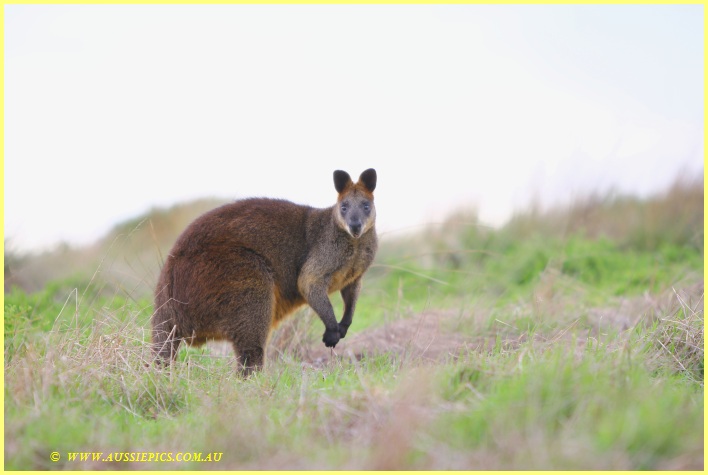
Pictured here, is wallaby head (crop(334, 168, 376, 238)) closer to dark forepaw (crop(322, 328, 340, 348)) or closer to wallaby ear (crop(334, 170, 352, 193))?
wallaby ear (crop(334, 170, 352, 193))

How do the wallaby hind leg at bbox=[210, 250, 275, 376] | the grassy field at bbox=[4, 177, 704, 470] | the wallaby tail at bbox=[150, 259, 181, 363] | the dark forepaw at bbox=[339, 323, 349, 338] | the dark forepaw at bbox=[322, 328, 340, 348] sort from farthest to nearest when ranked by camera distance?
1. the dark forepaw at bbox=[339, 323, 349, 338]
2. the dark forepaw at bbox=[322, 328, 340, 348]
3. the wallaby hind leg at bbox=[210, 250, 275, 376]
4. the wallaby tail at bbox=[150, 259, 181, 363]
5. the grassy field at bbox=[4, 177, 704, 470]

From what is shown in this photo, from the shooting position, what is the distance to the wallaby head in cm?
708

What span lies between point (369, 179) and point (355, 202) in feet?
1.33

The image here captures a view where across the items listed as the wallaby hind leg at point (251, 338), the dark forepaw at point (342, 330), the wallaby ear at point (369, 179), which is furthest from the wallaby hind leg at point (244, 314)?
the wallaby ear at point (369, 179)

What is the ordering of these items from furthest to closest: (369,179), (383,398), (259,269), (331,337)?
(369,179) → (331,337) → (259,269) → (383,398)

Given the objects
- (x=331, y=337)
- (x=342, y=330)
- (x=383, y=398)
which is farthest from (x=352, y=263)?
(x=383, y=398)

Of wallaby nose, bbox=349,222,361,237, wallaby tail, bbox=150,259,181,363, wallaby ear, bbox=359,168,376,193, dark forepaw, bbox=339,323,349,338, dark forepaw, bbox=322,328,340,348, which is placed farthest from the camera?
wallaby ear, bbox=359,168,376,193

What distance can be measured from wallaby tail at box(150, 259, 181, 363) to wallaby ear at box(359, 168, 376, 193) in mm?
2042

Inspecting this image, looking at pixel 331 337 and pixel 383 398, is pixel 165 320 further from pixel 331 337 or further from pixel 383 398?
pixel 383 398

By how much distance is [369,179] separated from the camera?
25.0 ft

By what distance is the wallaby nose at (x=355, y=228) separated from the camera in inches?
276

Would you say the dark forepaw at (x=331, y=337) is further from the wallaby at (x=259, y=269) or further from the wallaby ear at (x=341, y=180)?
the wallaby ear at (x=341, y=180)

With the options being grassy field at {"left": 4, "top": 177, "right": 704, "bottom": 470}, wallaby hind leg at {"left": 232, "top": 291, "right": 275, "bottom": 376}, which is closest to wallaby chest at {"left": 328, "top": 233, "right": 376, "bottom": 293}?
grassy field at {"left": 4, "top": 177, "right": 704, "bottom": 470}

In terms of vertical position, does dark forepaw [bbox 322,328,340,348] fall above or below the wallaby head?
below
